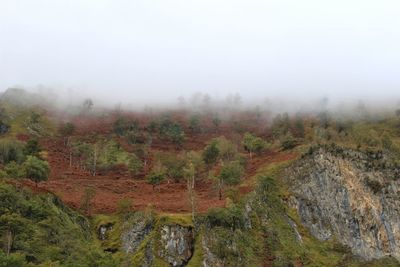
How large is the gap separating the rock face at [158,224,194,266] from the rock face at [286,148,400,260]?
81.1ft

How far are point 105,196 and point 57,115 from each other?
9059cm

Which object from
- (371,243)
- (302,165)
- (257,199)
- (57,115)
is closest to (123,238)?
(257,199)

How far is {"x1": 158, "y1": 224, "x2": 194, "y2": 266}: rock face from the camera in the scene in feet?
241

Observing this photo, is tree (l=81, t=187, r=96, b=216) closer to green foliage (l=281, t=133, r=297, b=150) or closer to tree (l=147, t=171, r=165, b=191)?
tree (l=147, t=171, r=165, b=191)

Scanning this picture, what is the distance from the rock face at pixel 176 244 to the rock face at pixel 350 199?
81.1 feet

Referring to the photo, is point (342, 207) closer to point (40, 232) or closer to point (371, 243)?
point (371, 243)

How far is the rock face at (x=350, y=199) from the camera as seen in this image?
295 ft

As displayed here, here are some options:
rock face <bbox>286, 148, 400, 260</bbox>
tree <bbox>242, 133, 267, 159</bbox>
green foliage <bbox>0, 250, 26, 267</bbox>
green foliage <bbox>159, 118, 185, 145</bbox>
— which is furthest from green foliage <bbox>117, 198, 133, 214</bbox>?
green foliage <bbox>159, 118, 185, 145</bbox>

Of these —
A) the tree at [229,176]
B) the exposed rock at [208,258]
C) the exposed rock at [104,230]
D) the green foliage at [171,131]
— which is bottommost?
the exposed rock at [208,258]

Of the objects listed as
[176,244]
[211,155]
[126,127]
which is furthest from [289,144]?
[126,127]

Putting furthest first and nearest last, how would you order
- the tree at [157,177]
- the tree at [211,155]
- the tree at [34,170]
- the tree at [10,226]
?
the tree at [211,155] < the tree at [157,177] < the tree at [34,170] < the tree at [10,226]

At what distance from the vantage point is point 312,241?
86250 mm

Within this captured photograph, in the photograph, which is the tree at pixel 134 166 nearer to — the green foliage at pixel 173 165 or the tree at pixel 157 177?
the green foliage at pixel 173 165

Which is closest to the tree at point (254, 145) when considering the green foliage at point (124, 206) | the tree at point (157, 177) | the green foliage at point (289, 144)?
the green foliage at point (289, 144)
